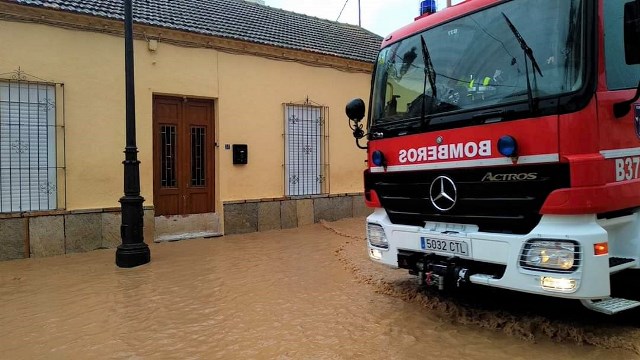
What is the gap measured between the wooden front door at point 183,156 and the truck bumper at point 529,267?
233 inches

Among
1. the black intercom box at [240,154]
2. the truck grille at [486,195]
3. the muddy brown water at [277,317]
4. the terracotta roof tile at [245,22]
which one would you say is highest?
the terracotta roof tile at [245,22]

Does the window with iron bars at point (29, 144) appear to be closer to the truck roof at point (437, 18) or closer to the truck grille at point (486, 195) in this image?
the truck roof at point (437, 18)

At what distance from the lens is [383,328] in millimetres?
3895

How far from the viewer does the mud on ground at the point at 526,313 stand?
3.45m

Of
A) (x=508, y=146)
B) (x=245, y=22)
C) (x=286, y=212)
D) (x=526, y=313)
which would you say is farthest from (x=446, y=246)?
(x=245, y=22)

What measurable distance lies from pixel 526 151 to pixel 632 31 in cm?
108

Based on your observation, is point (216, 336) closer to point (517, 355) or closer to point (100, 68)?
point (517, 355)

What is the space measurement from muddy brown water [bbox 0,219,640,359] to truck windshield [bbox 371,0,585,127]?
1862 mm

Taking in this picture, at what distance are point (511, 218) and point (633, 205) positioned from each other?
3.12ft

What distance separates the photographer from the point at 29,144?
23.0ft

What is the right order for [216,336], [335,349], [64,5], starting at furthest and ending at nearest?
[64,5] → [216,336] → [335,349]

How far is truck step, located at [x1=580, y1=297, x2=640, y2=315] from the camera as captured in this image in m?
3.12

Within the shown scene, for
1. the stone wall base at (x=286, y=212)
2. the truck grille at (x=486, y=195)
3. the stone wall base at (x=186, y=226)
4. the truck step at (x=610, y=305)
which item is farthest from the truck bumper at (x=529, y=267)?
the stone wall base at (x=186, y=226)

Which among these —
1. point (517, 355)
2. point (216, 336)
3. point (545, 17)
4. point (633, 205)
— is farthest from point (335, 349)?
point (545, 17)
